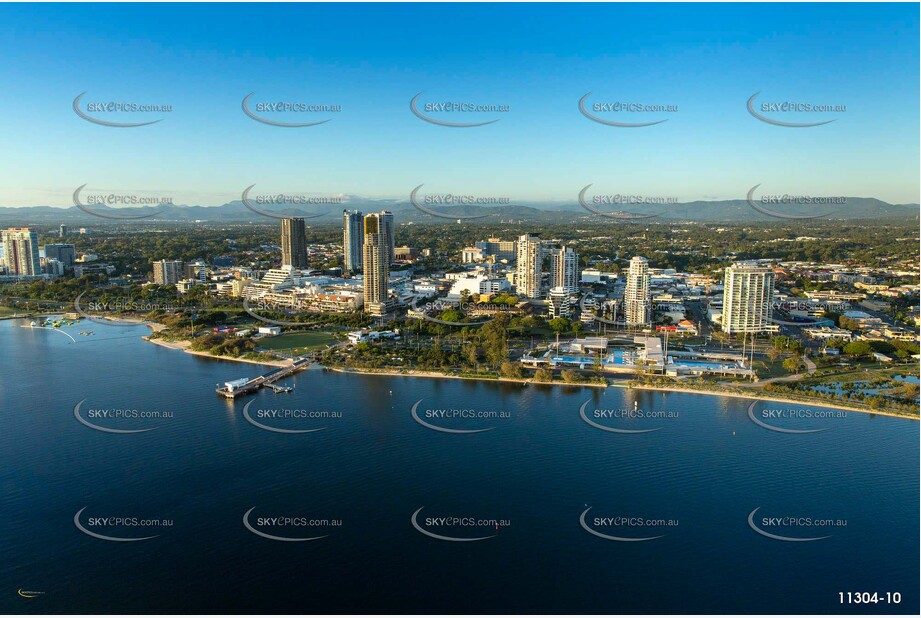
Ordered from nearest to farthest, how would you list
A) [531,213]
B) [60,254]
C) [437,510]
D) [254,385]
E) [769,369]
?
[437,510] → [254,385] → [769,369] → [60,254] → [531,213]

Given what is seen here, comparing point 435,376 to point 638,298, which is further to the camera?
point 638,298

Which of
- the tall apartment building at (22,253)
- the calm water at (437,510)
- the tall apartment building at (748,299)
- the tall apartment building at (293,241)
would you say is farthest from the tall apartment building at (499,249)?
the calm water at (437,510)

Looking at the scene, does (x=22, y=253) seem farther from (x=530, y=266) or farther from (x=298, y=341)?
(x=530, y=266)

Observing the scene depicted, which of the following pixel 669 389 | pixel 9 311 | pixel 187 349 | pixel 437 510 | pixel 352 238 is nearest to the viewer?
pixel 437 510

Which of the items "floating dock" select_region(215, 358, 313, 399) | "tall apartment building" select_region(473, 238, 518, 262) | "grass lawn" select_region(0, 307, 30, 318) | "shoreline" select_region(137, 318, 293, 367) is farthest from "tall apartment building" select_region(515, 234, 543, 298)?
Answer: "grass lawn" select_region(0, 307, 30, 318)

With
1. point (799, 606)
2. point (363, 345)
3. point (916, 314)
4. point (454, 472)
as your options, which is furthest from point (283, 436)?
point (916, 314)

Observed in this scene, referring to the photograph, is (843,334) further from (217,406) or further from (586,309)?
(217,406)

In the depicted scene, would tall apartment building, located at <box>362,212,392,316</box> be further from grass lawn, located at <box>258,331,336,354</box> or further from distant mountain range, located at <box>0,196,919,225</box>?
distant mountain range, located at <box>0,196,919,225</box>

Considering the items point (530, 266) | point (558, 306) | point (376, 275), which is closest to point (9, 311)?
point (376, 275)
